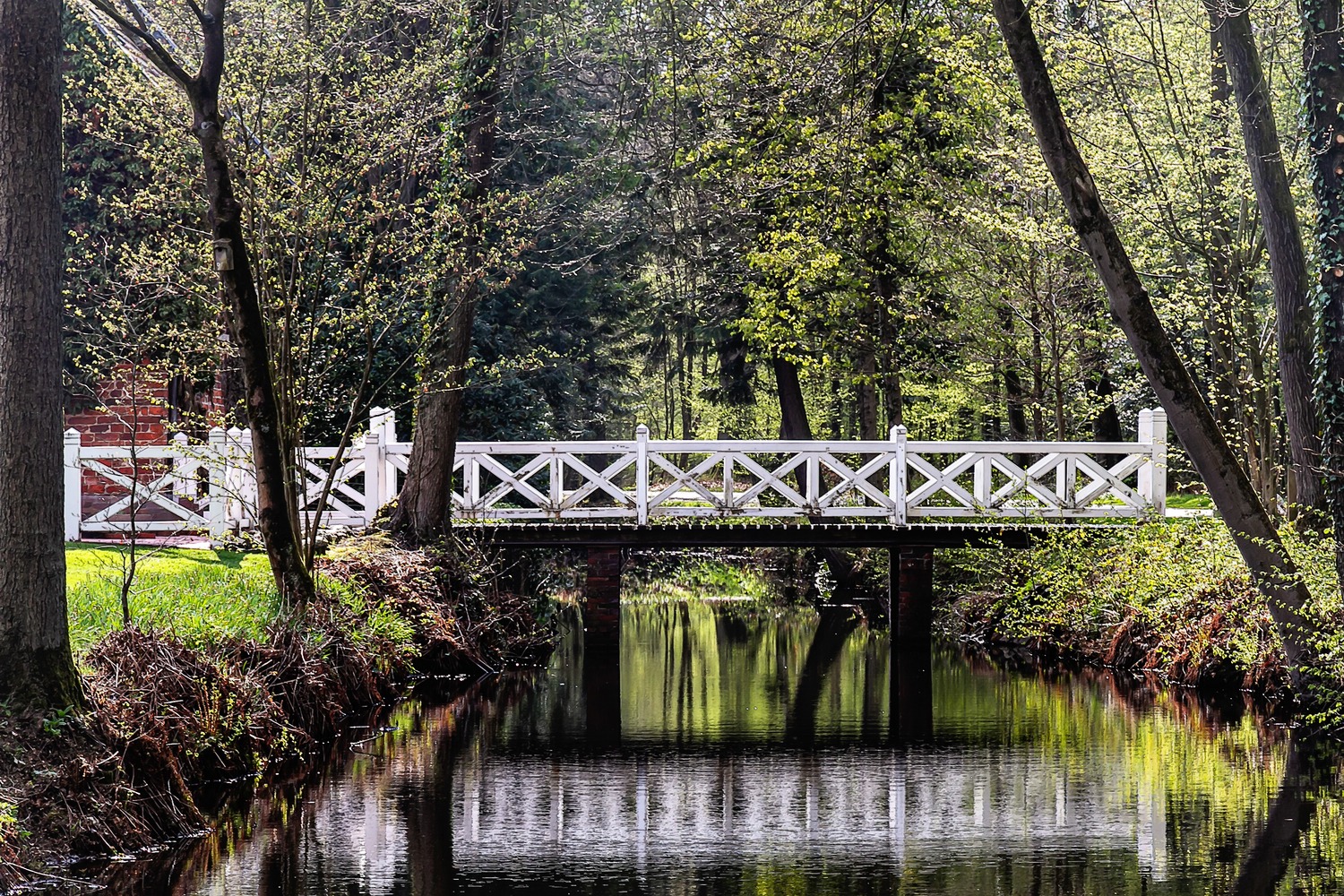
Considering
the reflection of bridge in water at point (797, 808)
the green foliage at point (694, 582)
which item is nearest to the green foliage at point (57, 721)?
the reflection of bridge in water at point (797, 808)

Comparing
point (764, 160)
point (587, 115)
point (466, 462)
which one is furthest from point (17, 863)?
point (587, 115)

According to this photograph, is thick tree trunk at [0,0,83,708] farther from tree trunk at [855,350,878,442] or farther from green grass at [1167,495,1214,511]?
green grass at [1167,495,1214,511]

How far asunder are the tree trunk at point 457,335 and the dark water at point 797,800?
92.6 inches

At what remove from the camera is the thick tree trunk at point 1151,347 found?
10.9 m

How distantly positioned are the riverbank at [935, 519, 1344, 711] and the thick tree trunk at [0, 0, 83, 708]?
870 centimetres

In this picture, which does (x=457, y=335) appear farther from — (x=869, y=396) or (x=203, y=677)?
(x=869, y=396)

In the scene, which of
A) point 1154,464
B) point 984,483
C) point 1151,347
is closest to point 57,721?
point 1151,347

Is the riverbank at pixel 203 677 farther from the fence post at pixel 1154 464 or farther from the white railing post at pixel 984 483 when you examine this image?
the fence post at pixel 1154 464

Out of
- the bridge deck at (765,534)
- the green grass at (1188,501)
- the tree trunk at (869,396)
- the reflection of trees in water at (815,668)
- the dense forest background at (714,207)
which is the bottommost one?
the reflection of trees in water at (815,668)

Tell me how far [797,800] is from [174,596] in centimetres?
488

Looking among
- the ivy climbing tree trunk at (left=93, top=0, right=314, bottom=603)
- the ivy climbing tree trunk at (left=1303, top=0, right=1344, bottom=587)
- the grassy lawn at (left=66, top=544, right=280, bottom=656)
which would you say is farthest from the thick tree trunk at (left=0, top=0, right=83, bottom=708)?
the ivy climbing tree trunk at (left=1303, top=0, right=1344, bottom=587)

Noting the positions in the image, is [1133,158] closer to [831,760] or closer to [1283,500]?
[1283,500]

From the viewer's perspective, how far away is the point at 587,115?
2530 cm

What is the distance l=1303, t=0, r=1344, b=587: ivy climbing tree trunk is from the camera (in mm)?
11086
